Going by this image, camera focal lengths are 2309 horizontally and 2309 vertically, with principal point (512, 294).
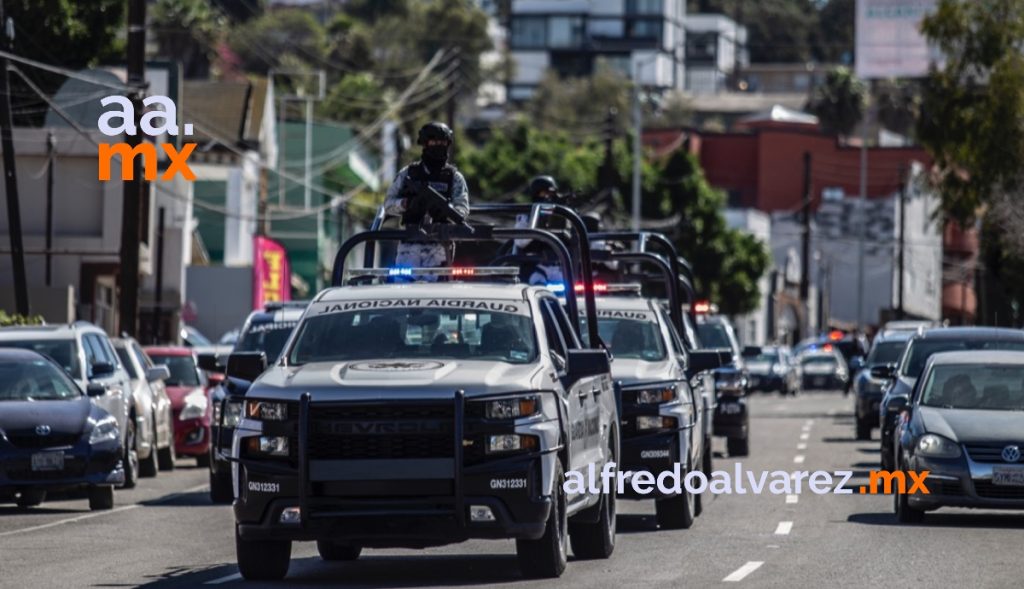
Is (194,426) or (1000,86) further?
(1000,86)

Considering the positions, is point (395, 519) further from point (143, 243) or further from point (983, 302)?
point (983, 302)

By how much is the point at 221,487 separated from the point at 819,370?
59.5 metres

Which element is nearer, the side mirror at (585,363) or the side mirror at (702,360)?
the side mirror at (585,363)

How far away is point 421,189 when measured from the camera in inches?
685

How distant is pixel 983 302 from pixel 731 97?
9605cm

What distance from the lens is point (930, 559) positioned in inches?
652

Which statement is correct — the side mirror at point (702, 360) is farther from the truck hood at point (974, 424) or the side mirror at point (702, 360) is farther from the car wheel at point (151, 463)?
the car wheel at point (151, 463)

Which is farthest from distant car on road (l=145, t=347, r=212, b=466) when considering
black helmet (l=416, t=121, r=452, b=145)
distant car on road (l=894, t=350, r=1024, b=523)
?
black helmet (l=416, t=121, r=452, b=145)

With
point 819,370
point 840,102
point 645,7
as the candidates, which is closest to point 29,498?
point 819,370

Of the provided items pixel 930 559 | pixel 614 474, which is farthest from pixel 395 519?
pixel 930 559

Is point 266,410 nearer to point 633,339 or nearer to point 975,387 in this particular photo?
point 633,339

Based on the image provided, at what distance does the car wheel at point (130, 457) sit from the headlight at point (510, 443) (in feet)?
40.9

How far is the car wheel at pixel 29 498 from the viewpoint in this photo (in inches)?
935

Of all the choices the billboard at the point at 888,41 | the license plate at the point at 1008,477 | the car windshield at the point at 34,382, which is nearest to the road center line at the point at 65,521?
the car windshield at the point at 34,382
